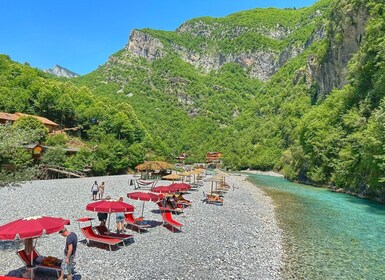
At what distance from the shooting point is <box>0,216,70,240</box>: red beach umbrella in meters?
9.77

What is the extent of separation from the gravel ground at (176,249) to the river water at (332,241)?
1049 mm

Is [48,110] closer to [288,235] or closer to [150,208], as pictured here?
[150,208]

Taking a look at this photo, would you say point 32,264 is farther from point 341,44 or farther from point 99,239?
point 341,44

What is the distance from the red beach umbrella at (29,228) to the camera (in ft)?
32.1

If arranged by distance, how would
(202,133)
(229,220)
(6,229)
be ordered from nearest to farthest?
(6,229) < (229,220) < (202,133)

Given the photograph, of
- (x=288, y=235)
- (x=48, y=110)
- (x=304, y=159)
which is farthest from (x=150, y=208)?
(x=48, y=110)

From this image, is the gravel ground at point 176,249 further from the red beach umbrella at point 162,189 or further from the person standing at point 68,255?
the red beach umbrella at point 162,189

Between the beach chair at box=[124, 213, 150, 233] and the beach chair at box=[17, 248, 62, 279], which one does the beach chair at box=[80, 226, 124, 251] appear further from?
the beach chair at box=[17, 248, 62, 279]

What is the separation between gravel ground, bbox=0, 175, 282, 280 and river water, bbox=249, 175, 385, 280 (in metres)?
1.05

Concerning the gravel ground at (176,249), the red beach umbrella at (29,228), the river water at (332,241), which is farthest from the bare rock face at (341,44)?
the red beach umbrella at (29,228)

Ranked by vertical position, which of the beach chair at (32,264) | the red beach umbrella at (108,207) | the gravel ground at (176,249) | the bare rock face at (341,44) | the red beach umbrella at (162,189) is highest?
the bare rock face at (341,44)

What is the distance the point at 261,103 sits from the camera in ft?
653

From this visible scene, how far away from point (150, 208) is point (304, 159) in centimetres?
5069

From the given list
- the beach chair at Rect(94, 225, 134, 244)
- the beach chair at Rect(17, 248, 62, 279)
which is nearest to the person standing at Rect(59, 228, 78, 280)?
the beach chair at Rect(17, 248, 62, 279)
